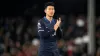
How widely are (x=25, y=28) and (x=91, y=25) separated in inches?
86.7

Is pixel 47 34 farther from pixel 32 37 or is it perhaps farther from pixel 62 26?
pixel 32 37

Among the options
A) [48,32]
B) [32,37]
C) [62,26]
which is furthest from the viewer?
[32,37]

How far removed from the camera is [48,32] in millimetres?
8305

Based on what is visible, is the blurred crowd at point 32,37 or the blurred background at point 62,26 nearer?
the blurred crowd at point 32,37

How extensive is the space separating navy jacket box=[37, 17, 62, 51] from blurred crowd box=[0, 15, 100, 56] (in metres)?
5.55

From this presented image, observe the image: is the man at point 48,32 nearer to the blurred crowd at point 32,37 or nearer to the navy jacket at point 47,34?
the navy jacket at point 47,34

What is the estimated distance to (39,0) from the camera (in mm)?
17203

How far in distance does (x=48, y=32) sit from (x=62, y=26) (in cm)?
537

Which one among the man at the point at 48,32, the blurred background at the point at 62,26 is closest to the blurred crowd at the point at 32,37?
the blurred background at the point at 62,26

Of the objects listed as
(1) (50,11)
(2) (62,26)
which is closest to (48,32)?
(1) (50,11)

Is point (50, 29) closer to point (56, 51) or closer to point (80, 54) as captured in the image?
point (56, 51)

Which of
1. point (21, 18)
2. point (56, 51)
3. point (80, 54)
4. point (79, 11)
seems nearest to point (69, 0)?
point (79, 11)

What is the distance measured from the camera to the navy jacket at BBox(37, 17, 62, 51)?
833cm

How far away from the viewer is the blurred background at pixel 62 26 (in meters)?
14.6
